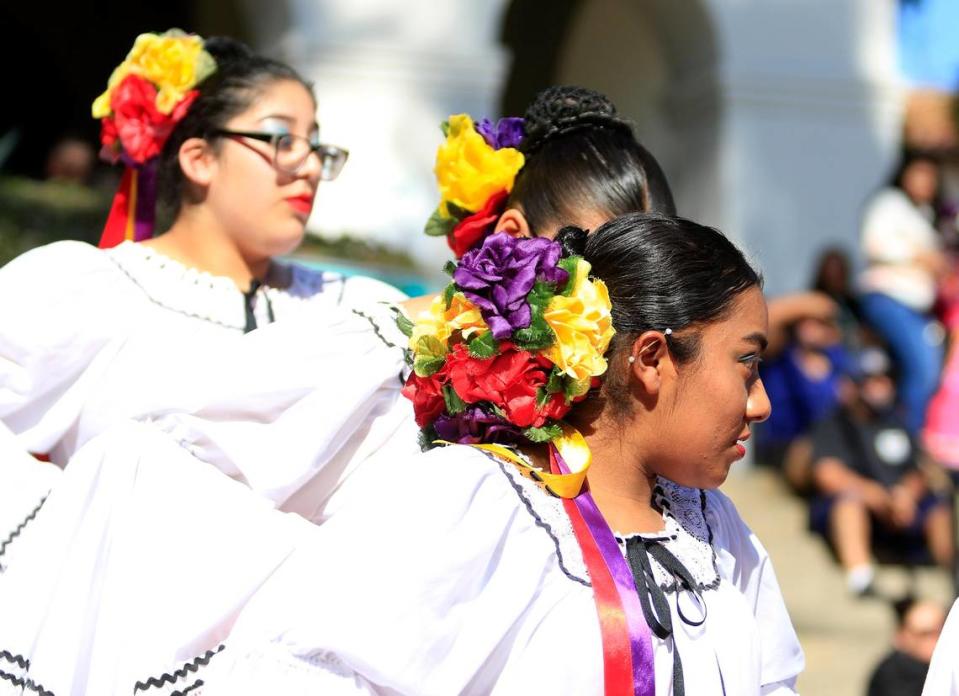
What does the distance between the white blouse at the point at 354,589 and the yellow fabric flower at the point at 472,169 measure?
0.52m

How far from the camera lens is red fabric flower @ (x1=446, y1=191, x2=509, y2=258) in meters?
2.88

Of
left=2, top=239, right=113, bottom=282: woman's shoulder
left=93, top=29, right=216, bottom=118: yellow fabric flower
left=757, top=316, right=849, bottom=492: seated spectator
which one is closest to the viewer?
left=2, top=239, right=113, bottom=282: woman's shoulder

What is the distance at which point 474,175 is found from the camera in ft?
9.47

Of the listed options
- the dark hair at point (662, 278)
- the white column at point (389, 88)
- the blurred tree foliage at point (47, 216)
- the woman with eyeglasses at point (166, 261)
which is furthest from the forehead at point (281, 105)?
the white column at point (389, 88)

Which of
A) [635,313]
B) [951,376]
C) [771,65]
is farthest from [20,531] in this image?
[771,65]

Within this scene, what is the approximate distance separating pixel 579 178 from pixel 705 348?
57cm

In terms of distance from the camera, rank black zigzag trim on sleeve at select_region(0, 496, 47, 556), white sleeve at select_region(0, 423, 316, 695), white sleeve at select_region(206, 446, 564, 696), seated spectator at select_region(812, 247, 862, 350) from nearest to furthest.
Answer: white sleeve at select_region(206, 446, 564, 696), white sleeve at select_region(0, 423, 316, 695), black zigzag trim on sleeve at select_region(0, 496, 47, 556), seated spectator at select_region(812, 247, 862, 350)

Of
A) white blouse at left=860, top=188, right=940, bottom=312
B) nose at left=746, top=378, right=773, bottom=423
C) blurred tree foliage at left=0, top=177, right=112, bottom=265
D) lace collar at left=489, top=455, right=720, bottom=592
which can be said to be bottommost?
white blouse at left=860, top=188, right=940, bottom=312

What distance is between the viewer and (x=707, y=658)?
219cm

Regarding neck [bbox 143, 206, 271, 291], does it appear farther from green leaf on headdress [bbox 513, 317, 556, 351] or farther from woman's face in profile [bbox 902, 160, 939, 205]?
woman's face in profile [bbox 902, 160, 939, 205]

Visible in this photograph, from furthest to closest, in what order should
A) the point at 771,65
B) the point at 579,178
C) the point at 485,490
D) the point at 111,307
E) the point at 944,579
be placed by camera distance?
the point at 771,65
the point at 944,579
the point at 111,307
the point at 579,178
the point at 485,490

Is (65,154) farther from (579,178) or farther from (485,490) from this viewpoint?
(485,490)

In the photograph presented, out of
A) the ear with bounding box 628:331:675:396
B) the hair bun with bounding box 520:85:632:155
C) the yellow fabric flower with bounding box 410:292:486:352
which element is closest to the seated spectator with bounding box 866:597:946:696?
the hair bun with bounding box 520:85:632:155

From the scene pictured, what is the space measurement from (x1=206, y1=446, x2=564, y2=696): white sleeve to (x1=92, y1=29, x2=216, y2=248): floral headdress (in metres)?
1.59
